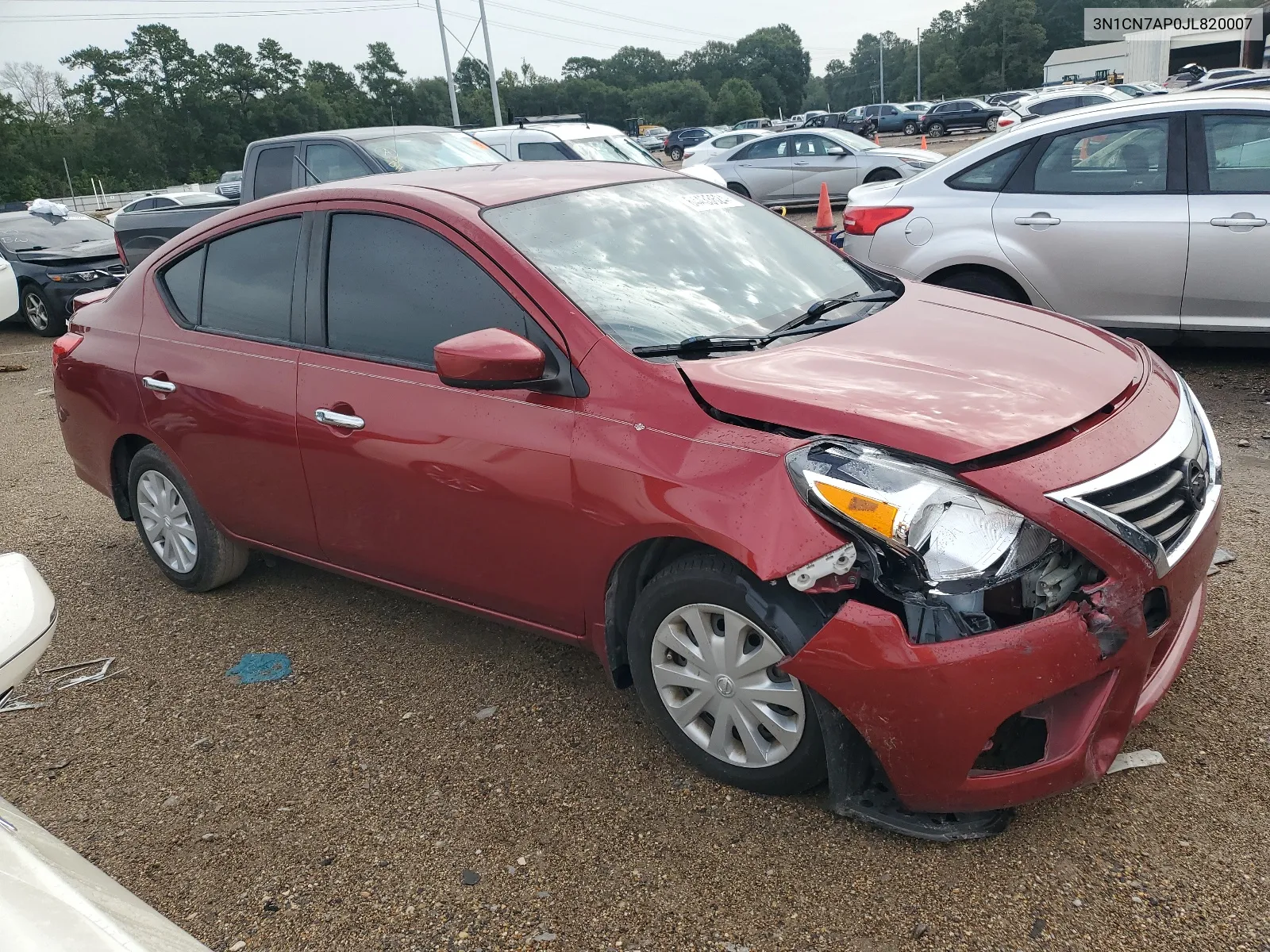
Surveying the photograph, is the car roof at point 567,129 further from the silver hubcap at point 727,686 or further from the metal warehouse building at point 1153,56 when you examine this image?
the metal warehouse building at point 1153,56

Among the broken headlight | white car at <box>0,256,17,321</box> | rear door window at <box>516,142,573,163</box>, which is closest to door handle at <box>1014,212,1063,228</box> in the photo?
the broken headlight

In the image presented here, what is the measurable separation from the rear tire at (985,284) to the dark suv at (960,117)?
40932 millimetres

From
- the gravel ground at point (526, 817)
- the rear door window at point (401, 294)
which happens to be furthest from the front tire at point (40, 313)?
the rear door window at point (401, 294)

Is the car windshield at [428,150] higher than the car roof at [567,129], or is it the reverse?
the car roof at [567,129]

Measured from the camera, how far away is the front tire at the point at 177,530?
420 centimetres

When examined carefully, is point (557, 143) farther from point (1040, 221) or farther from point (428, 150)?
point (1040, 221)

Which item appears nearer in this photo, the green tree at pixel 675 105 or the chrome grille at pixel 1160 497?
the chrome grille at pixel 1160 497

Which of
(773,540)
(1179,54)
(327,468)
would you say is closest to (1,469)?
(327,468)

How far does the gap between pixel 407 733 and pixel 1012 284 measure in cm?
465

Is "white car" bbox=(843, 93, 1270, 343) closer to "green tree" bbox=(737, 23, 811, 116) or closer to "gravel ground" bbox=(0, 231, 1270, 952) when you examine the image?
"gravel ground" bbox=(0, 231, 1270, 952)

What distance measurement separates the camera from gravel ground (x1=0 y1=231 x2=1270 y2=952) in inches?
92.6

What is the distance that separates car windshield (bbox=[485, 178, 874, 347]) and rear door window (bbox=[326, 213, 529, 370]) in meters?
0.18

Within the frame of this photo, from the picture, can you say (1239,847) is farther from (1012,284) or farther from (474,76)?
(474,76)

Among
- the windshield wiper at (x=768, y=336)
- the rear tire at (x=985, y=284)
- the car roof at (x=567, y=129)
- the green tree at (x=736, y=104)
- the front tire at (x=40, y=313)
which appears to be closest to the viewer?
the windshield wiper at (x=768, y=336)
